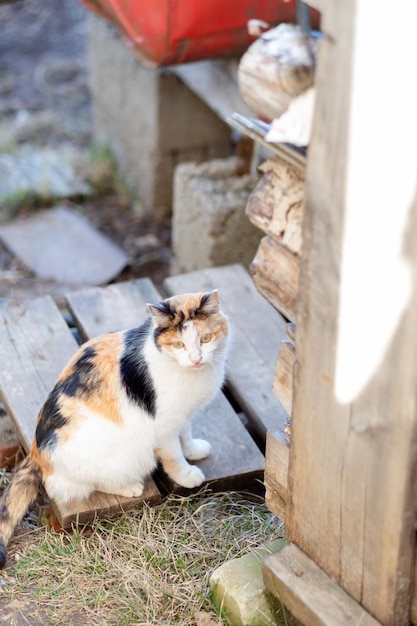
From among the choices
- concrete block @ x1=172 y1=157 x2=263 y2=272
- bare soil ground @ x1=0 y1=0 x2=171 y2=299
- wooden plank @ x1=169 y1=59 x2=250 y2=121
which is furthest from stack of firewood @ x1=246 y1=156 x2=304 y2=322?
bare soil ground @ x1=0 y1=0 x2=171 y2=299

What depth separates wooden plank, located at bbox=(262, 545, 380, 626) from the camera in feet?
6.93

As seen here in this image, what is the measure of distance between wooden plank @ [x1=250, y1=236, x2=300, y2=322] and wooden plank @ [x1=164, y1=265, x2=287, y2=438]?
955mm

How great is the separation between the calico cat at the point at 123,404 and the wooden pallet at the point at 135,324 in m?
0.12

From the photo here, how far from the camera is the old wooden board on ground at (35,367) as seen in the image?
2.77 m

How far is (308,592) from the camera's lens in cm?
→ 218

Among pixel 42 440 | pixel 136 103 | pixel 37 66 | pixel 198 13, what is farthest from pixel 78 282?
pixel 37 66

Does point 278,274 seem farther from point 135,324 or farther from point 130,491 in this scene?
point 135,324

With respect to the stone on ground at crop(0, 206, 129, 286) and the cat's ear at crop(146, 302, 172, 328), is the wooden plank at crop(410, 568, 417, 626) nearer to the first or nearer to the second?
the cat's ear at crop(146, 302, 172, 328)

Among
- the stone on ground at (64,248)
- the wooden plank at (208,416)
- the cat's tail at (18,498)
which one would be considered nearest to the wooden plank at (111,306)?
the wooden plank at (208,416)

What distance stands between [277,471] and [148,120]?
3.25 metres

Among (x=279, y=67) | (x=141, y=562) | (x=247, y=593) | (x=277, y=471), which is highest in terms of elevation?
(x=279, y=67)

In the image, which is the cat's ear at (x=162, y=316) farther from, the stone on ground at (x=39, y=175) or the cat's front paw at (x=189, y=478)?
the stone on ground at (x=39, y=175)

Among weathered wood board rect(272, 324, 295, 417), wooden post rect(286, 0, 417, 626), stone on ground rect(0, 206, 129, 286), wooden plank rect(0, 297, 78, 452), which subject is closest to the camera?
wooden post rect(286, 0, 417, 626)

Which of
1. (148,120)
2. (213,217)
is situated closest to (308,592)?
(213,217)
